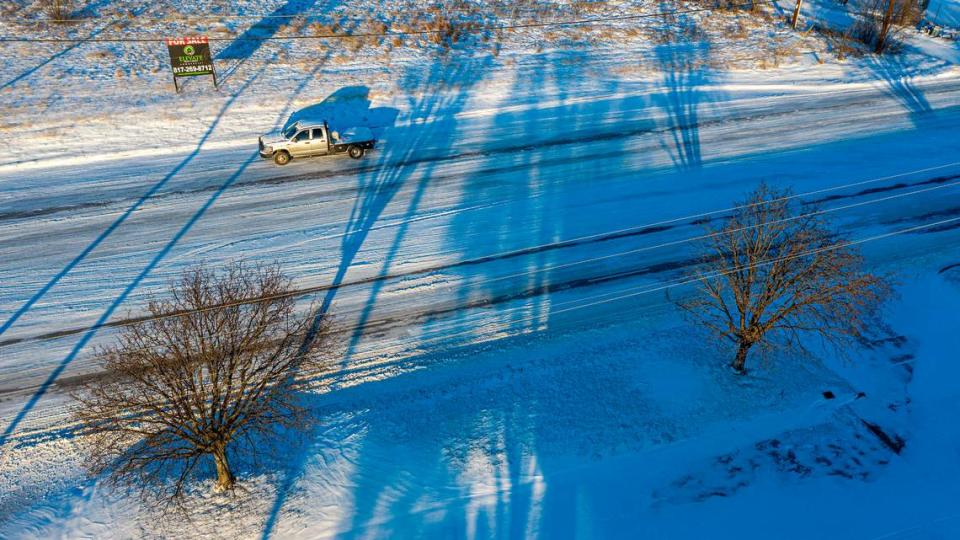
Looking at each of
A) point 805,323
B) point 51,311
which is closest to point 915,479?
point 805,323

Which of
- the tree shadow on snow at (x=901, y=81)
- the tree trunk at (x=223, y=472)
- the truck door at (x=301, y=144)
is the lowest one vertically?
the tree trunk at (x=223, y=472)

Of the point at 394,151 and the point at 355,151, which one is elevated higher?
the point at 355,151

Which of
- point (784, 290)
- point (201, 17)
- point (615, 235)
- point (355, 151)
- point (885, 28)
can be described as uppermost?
point (885, 28)

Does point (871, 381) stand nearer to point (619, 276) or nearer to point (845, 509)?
point (845, 509)

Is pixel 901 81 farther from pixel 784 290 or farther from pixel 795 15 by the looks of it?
pixel 784 290

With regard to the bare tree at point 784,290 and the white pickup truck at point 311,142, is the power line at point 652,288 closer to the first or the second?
the bare tree at point 784,290

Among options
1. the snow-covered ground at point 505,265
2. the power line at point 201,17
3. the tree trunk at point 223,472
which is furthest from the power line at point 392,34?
the tree trunk at point 223,472

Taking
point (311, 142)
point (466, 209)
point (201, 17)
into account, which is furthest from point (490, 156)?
point (201, 17)
